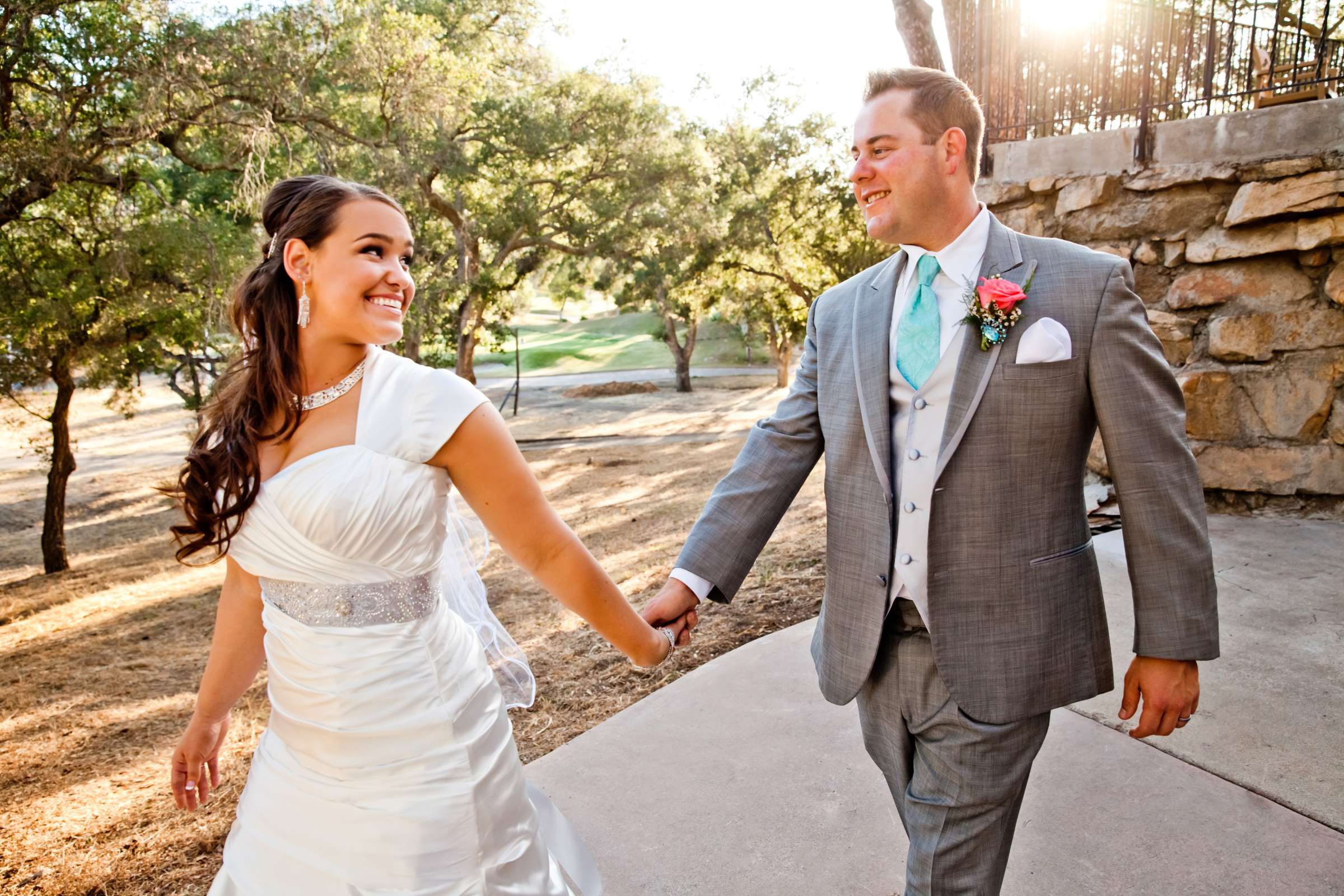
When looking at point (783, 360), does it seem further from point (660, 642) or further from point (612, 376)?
point (660, 642)

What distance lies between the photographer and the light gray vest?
2062 millimetres

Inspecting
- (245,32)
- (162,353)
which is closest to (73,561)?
(162,353)

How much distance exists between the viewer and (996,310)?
6.56 ft

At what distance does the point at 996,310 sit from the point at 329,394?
1467 millimetres

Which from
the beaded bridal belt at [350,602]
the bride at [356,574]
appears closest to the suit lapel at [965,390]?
the bride at [356,574]

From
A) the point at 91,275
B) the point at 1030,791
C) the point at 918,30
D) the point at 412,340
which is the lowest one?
the point at 1030,791

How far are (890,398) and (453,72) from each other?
10262mm

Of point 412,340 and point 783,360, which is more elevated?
point 412,340

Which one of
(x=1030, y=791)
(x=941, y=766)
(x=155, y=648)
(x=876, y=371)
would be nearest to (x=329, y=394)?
(x=876, y=371)

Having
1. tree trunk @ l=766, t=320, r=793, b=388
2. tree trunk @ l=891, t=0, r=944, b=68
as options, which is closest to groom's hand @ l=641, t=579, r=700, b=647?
tree trunk @ l=891, t=0, r=944, b=68

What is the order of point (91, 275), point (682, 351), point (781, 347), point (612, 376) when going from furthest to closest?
1. point (612, 376)
2. point (682, 351)
3. point (781, 347)
4. point (91, 275)

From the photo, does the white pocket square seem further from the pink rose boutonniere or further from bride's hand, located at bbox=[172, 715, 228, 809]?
bride's hand, located at bbox=[172, 715, 228, 809]

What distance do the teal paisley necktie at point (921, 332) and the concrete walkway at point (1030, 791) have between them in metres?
1.49

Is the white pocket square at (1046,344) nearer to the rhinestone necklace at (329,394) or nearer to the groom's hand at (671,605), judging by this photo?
the groom's hand at (671,605)
